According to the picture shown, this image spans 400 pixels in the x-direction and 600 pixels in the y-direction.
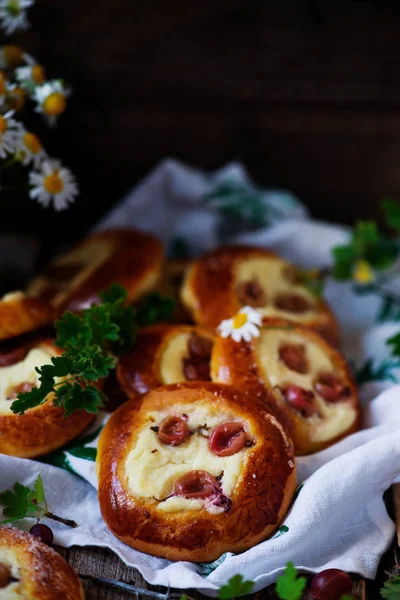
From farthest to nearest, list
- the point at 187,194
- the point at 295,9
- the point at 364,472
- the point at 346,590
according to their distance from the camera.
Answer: the point at 187,194
the point at 295,9
the point at 364,472
the point at 346,590

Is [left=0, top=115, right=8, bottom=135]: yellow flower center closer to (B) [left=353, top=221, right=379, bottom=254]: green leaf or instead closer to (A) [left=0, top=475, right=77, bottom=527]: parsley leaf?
(A) [left=0, top=475, right=77, bottom=527]: parsley leaf

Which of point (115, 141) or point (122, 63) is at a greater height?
point (122, 63)

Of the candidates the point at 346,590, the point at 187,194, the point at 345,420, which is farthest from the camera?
the point at 187,194

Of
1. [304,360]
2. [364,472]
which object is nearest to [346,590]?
[364,472]

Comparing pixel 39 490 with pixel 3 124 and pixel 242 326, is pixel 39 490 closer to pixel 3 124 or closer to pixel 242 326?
pixel 242 326

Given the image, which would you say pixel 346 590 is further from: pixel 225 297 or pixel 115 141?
pixel 115 141

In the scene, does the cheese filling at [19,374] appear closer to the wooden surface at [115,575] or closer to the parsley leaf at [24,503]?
the parsley leaf at [24,503]

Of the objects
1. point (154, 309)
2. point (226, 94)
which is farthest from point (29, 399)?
point (226, 94)

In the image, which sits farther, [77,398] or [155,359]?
[155,359]
